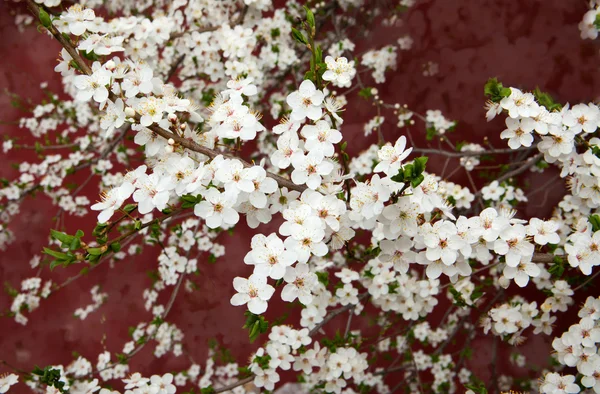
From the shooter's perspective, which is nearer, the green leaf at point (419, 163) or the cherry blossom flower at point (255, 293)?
the green leaf at point (419, 163)

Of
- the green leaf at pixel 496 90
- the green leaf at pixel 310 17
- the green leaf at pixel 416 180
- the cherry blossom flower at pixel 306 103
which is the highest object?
the green leaf at pixel 310 17

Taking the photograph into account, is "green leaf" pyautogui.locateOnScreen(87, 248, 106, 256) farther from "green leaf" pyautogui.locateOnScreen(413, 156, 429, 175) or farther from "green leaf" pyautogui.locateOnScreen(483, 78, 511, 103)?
"green leaf" pyautogui.locateOnScreen(483, 78, 511, 103)

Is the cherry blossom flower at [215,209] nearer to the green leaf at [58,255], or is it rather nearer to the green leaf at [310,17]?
the green leaf at [58,255]

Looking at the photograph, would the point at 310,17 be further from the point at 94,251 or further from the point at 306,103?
the point at 94,251

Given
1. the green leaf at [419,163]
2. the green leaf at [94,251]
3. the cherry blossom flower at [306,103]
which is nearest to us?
the green leaf at [419,163]

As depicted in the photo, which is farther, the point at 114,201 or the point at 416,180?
the point at 114,201

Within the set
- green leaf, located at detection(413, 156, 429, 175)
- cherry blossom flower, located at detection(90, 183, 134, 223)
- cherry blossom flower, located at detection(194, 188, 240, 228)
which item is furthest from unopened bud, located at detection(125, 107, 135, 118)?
green leaf, located at detection(413, 156, 429, 175)

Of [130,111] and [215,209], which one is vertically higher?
[130,111]

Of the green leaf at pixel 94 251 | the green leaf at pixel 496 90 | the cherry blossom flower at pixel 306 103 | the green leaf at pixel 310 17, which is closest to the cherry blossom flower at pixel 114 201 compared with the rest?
the green leaf at pixel 94 251

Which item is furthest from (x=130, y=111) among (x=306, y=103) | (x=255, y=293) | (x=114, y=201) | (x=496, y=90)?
(x=496, y=90)

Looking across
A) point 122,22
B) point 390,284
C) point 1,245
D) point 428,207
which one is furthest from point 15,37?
point 428,207

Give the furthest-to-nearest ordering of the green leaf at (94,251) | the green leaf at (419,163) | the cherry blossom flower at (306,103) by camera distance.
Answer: the cherry blossom flower at (306,103) < the green leaf at (94,251) < the green leaf at (419,163)
